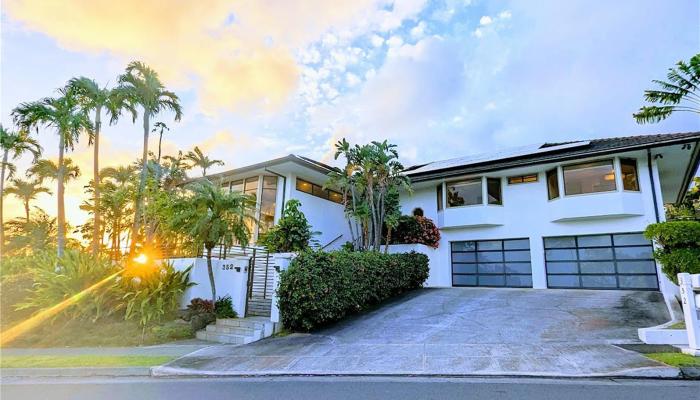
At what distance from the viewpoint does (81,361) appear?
25.3 ft

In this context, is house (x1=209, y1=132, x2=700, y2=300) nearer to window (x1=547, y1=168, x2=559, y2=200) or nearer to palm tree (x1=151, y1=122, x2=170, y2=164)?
window (x1=547, y1=168, x2=559, y2=200)

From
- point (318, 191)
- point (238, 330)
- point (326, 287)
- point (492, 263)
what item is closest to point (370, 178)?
point (318, 191)

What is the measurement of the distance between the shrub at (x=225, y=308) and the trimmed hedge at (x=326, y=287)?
1946 mm

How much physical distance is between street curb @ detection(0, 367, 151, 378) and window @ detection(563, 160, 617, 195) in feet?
51.8

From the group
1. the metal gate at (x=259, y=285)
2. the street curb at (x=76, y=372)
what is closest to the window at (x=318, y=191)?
the metal gate at (x=259, y=285)

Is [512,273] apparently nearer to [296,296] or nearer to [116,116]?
[296,296]

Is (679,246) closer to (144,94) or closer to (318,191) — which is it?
(318,191)

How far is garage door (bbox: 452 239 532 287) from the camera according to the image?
53.3ft

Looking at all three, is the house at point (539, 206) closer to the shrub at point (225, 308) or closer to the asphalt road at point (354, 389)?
the shrub at point (225, 308)

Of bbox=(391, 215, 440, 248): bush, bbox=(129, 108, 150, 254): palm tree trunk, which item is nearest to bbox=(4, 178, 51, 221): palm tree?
bbox=(129, 108, 150, 254): palm tree trunk

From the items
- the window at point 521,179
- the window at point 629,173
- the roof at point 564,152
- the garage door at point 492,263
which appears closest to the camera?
the roof at point 564,152

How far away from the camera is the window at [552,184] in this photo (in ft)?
51.5

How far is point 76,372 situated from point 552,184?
668 inches

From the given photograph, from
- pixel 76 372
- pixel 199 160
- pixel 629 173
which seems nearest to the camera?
pixel 76 372
